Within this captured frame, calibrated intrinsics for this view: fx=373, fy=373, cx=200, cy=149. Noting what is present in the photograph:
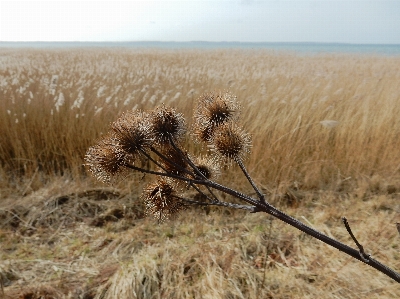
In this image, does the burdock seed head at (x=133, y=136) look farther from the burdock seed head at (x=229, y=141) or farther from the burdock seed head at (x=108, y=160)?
the burdock seed head at (x=229, y=141)

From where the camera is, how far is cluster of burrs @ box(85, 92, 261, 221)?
2.48ft

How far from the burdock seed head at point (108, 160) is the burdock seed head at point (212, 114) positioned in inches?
8.3

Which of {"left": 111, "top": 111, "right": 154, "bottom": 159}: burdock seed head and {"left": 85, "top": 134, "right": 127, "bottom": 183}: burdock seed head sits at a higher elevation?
{"left": 111, "top": 111, "right": 154, "bottom": 159}: burdock seed head

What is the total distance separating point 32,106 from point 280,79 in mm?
3793

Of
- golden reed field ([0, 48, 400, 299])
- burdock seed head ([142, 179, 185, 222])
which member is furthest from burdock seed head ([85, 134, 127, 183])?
golden reed field ([0, 48, 400, 299])

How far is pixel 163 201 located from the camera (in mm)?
883

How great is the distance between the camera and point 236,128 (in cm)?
88

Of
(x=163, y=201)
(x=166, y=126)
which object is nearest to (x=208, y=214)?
(x=163, y=201)

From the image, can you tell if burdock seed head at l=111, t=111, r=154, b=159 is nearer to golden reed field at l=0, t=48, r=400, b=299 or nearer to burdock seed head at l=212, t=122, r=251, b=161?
burdock seed head at l=212, t=122, r=251, b=161

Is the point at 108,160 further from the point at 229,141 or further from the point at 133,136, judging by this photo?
the point at 229,141

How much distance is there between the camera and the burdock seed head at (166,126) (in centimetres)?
81

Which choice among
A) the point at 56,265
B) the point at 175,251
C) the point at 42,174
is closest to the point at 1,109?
the point at 42,174

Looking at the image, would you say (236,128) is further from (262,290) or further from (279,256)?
(279,256)

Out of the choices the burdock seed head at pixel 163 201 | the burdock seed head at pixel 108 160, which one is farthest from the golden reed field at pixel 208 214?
the burdock seed head at pixel 108 160
